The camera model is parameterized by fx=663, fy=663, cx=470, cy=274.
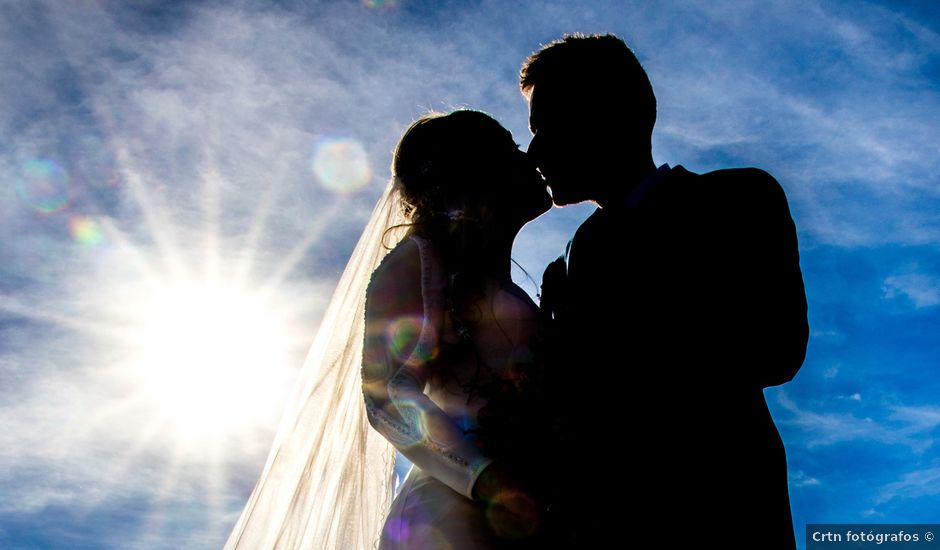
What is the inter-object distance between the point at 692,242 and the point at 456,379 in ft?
4.26

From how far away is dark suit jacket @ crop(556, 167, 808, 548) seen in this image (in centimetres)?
248

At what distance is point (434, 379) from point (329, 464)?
1114mm

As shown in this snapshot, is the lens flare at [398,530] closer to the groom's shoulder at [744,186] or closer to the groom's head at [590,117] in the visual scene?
the groom's shoulder at [744,186]

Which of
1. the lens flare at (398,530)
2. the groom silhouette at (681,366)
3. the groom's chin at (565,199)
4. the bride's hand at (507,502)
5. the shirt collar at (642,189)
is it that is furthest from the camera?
the groom's chin at (565,199)

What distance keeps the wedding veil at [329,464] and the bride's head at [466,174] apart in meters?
0.48

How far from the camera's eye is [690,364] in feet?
8.72

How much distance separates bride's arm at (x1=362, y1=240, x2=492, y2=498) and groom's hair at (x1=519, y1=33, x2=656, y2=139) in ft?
5.46

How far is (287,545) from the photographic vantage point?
12.7ft

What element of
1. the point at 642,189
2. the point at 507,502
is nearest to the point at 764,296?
the point at 642,189

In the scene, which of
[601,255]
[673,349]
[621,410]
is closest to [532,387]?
[621,410]

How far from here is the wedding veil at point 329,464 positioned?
12.8 ft

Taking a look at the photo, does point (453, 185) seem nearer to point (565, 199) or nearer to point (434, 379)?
point (565, 199)

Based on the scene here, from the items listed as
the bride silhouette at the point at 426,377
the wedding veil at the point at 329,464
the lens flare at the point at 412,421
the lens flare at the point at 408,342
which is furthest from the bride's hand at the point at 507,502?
the wedding veil at the point at 329,464

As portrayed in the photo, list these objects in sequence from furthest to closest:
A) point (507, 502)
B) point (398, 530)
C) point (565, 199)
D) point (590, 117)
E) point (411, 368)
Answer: point (565, 199), point (590, 117), point (411, 368), point (398, 530), point (507, 502)
